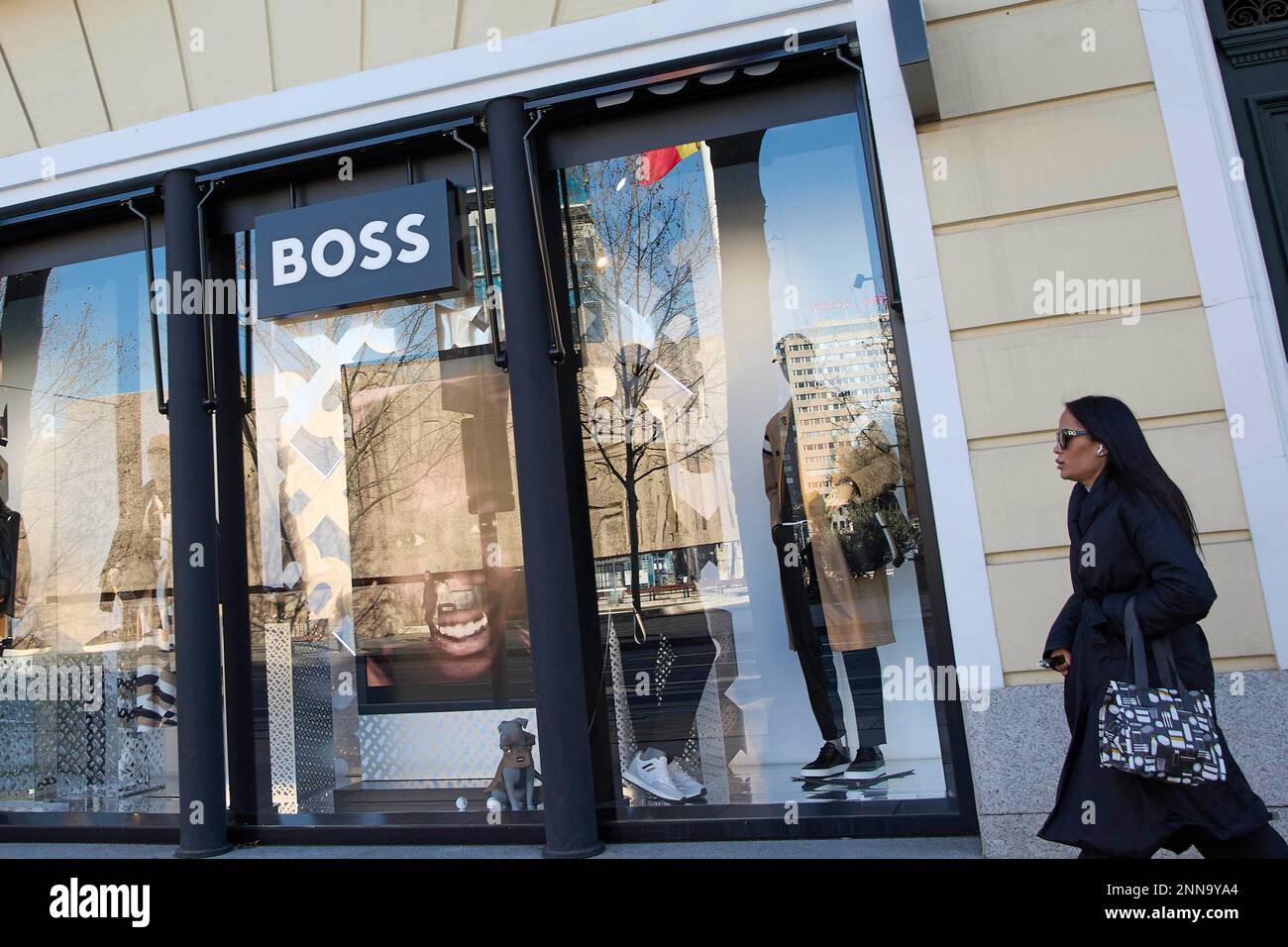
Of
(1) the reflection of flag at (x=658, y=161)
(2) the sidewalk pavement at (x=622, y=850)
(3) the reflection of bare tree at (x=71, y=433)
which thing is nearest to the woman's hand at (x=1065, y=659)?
(2) the sidewalk pavement at (x=622, y=850)

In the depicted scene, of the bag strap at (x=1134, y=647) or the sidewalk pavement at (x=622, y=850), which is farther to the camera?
the sidewalk pavement at (x=622, y=850)

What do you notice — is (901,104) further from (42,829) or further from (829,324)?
(42,829)

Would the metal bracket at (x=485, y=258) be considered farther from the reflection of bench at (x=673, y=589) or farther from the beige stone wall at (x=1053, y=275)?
the beige stone wall at (x=1053, y=275)

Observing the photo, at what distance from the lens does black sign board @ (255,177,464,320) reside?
5.24 meters

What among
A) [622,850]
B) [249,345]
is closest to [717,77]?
[249,345]

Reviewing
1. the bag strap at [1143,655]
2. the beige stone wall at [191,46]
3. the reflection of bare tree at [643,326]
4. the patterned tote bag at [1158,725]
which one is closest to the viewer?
the patterned tote bag at [1158,725]

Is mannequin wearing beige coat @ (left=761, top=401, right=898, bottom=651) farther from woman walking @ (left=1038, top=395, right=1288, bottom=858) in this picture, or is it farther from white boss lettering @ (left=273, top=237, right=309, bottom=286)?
white boss lettering @ (left=273, top=237, right=309, bottom=286)

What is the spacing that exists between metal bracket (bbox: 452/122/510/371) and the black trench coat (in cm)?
306

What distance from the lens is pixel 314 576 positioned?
5.83 metres

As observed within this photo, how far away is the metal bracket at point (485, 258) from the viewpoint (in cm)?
516

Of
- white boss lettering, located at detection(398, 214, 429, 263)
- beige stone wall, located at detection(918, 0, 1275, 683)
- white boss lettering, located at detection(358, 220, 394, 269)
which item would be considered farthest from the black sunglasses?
white boss lettering, located at detection(358, 220, 394, 269)

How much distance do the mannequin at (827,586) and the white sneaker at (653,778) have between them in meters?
0.69

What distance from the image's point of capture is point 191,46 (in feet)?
18.4
